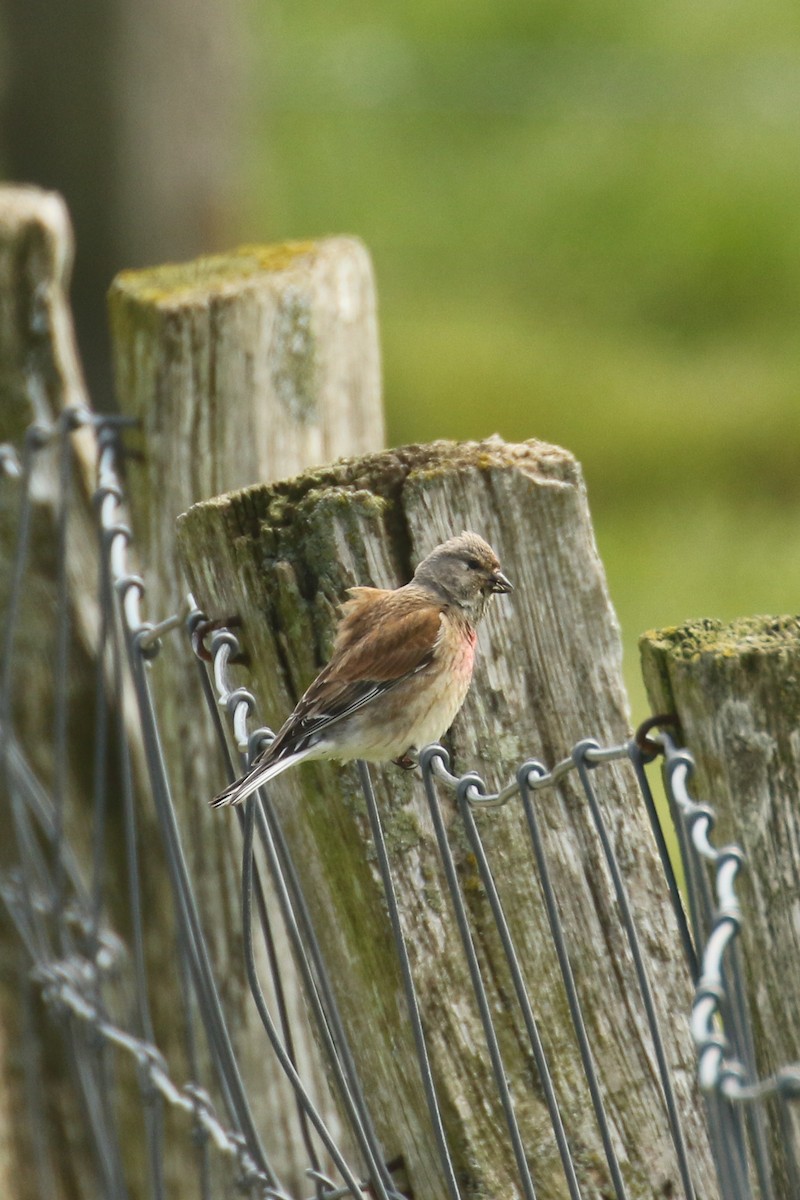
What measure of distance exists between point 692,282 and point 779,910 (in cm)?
1108

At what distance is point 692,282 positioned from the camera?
12.5m

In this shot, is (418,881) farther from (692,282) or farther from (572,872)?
(692,282)

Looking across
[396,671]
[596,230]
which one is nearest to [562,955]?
[396,671]

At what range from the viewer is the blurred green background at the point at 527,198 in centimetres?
956

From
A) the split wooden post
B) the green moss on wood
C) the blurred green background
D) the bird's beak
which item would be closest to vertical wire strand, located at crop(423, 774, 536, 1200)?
the split wooden post

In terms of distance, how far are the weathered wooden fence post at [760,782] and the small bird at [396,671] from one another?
23.7 inches

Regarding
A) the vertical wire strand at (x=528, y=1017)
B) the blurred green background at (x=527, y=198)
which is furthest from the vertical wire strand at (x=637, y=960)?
the blurred green background at (x=527, y=198)

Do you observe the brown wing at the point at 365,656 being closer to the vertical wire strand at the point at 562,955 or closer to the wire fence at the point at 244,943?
the wire fence at the point at 244,943

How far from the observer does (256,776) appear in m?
2.48

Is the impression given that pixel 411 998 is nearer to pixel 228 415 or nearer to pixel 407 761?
pixel 407 761

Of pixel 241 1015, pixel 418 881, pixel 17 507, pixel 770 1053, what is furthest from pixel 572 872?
pixel 17 507

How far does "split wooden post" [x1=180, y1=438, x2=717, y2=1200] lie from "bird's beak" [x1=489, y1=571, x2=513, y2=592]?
0.05 feet

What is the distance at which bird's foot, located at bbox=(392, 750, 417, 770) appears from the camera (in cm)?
260

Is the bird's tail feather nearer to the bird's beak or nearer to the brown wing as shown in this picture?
the brown wing
